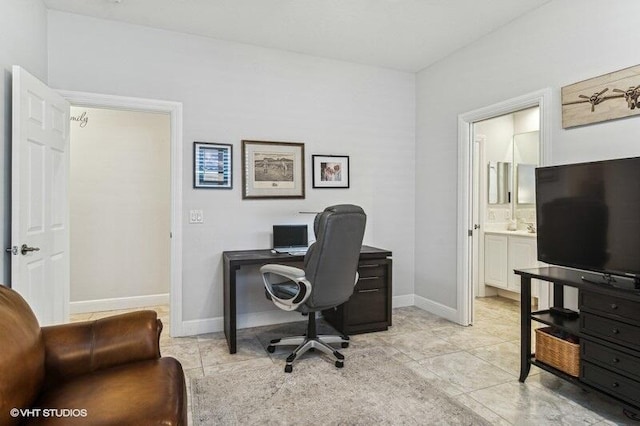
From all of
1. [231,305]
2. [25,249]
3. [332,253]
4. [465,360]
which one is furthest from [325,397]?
[25,249]

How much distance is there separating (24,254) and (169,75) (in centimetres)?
190

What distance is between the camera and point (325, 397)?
224 cm

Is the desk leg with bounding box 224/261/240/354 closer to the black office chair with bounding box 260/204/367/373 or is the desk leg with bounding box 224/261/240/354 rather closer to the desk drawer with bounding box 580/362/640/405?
the black office chair with bounding box 260/204/367/373

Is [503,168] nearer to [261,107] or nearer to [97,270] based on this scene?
[261,107]

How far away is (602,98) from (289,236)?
2685 mm

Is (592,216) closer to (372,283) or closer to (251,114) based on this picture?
(372,283)

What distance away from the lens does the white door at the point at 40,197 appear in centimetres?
218

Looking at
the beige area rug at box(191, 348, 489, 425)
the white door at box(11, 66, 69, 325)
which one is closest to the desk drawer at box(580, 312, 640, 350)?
the beige area rug at box(191, 348, 489, 425)

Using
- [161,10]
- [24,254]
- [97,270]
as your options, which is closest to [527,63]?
[161,10]

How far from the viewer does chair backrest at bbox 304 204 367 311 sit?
2.52m

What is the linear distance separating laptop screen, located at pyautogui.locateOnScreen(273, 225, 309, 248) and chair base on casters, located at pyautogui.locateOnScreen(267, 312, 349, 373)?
0.90 metres

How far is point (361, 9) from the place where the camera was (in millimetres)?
2914

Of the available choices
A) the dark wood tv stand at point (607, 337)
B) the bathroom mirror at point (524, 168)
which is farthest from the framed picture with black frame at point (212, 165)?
the bathroom mirror at point (524, 168)

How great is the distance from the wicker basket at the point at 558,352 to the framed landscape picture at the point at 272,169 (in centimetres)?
240
